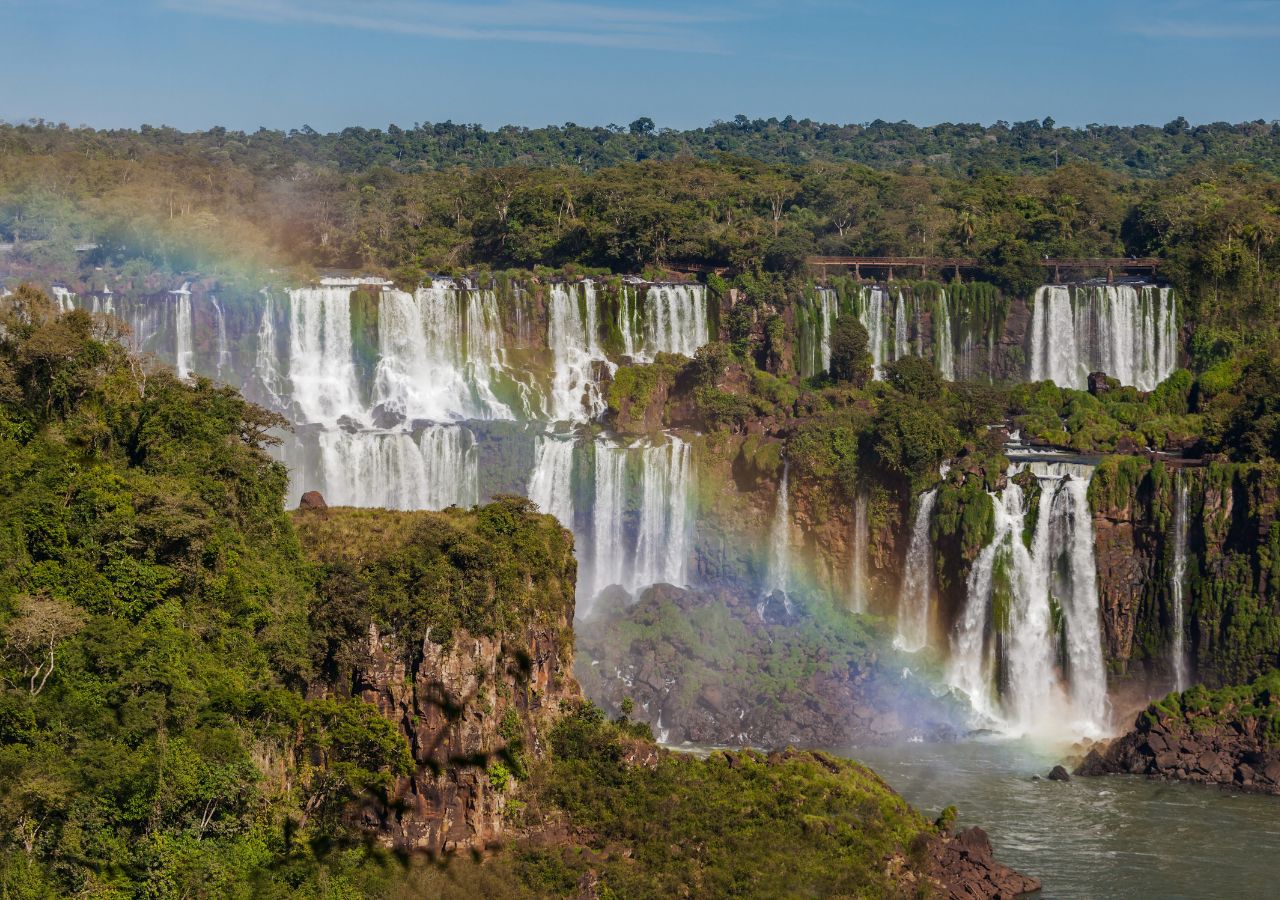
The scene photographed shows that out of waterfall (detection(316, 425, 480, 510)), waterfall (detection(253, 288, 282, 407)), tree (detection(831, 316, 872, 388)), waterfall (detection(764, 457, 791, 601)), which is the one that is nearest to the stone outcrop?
waterfall (detection(764, 457, 791, 601))

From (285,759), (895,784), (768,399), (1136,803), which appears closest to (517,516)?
(285,759)

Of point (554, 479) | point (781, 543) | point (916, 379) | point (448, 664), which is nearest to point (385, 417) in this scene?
point (554, 479)

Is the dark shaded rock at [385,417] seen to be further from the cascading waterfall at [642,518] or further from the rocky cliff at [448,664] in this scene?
the rocky cliff at [448,664]

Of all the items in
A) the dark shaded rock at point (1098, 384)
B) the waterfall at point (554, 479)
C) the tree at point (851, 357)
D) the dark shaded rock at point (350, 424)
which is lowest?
the waterfall at point (554, 479)

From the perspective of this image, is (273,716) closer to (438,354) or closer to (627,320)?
(438,354)

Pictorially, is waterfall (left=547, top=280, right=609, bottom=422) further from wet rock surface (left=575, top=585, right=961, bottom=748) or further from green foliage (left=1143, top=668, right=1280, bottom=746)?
green foliage (left=1143, top=668, right=1280, bottom=746)

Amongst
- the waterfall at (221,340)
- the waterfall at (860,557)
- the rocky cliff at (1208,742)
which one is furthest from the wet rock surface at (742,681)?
the waterfall at (221,340)
